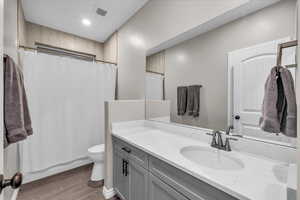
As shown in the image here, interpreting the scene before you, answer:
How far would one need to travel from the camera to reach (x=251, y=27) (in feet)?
3.38

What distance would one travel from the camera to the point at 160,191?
967 mm

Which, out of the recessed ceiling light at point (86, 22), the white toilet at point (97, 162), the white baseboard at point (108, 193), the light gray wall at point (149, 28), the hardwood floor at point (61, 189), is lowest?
the hardwood floor at point (61, 189)

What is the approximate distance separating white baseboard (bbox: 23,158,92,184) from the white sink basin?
79.9 inches

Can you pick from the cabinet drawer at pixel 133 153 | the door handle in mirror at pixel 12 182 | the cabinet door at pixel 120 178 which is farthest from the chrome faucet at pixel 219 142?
the door handle in mirror at pixel 12 182

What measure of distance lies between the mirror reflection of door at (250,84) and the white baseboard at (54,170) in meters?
2.40

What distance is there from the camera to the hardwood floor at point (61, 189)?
1.65 meters

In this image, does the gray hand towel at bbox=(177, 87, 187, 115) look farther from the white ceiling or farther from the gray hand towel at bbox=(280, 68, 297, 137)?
the white ceiling

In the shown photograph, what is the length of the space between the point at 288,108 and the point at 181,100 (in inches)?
37.5

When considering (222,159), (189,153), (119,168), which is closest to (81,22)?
(119,168)

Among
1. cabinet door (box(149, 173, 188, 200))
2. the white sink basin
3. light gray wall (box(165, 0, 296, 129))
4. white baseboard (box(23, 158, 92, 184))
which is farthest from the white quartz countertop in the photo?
white baseboard (box(23, 158, 92, 184))

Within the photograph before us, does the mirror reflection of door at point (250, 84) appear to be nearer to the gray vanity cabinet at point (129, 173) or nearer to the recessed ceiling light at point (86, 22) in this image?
the gray vanity cabinet at point (129, 173)

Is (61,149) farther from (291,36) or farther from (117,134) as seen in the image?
(291,36)

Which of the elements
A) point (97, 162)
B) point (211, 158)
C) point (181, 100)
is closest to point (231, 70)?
point (181, 100)

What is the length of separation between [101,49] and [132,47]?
140 cm
